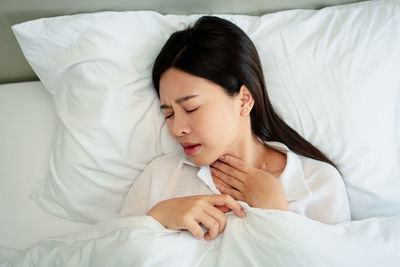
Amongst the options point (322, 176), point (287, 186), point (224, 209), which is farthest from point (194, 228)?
point (322, 176)

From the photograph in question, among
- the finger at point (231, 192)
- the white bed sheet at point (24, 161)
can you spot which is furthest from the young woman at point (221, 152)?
the white bed sheet at point (24, 161)

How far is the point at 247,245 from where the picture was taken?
878 millimetres

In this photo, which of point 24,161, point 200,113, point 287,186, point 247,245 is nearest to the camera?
point 247,245

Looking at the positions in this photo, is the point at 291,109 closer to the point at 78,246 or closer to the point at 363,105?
the point at 363,105

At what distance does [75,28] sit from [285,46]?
75 cm

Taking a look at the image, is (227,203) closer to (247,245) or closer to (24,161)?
(247,245)

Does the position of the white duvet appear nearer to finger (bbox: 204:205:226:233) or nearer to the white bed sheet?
finger (bbox: 204:205:226:233)

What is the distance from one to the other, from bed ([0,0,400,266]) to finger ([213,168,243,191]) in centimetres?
20

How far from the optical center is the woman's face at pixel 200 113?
1.00 m

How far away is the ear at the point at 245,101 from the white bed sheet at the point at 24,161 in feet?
2.27

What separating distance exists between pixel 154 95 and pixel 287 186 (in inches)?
22.6

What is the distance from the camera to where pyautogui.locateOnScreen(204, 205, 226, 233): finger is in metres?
0.94

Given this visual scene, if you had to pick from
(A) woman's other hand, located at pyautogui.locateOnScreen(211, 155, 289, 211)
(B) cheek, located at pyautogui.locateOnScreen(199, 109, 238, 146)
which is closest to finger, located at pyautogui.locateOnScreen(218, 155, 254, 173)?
(A) woman's other hand, located at pyautogui.locateOnScreen(211, 155, 289, 211)

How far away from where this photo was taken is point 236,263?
2.85 feet
